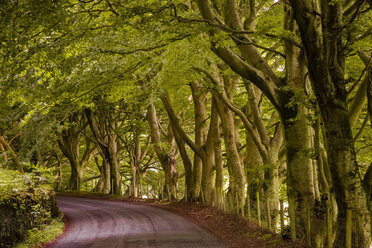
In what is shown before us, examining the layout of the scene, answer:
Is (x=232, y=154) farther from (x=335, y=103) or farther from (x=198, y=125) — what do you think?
(x=335, y=103)

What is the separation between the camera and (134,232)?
10844mm

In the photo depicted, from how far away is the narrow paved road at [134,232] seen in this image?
29.9 ft

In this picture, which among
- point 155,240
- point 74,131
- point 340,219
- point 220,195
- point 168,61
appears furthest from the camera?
point 74,131

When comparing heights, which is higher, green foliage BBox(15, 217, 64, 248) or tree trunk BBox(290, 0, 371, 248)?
tree trunk BBox(290, 0, 371, 248)

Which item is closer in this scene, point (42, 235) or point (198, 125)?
point (42, 235)

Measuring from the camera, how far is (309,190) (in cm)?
791

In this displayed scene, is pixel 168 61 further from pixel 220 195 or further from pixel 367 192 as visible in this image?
pixel 367 192

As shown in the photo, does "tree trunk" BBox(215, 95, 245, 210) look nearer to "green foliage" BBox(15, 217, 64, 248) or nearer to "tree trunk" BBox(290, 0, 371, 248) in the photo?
"green foliage" BBox(15, 217, 64, 248)

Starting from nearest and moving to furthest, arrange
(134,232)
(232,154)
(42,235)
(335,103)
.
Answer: (335,103) < (42,235) < (134,232) < (232,154)

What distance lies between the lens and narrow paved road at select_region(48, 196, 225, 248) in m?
9.12

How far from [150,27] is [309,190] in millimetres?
5532

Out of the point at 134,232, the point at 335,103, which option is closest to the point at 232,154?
the point at 134,232

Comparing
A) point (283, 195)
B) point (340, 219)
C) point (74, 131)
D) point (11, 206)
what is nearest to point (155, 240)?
point (11, 206)

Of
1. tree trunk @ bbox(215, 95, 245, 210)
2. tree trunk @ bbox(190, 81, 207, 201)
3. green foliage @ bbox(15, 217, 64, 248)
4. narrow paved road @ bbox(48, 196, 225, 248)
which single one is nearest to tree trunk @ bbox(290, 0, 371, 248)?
narrow paved road @ bbox(48, 196, 225, 248)
